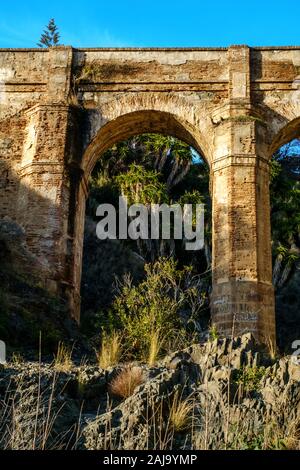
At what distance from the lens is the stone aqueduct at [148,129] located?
11.5 meters

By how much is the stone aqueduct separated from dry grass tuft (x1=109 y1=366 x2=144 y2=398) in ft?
15.8

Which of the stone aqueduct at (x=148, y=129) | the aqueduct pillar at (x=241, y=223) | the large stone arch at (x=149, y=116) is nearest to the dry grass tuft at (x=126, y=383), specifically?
the aqueduct pillar at (x=241, y=223)

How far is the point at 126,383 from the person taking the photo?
6293mm

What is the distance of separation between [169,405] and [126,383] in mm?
776

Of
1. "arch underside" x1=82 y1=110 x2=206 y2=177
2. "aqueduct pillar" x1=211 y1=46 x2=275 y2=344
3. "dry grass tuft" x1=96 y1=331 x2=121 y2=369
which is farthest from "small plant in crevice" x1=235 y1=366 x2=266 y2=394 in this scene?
"arch underside" x1=82 y1=110 x2=206 y2=177

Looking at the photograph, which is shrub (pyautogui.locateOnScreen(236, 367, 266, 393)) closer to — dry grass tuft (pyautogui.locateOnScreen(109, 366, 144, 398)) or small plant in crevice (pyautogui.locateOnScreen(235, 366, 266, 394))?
small plant in crevice (pyautogui.locateOnScreen(235, 366, 266, 394))

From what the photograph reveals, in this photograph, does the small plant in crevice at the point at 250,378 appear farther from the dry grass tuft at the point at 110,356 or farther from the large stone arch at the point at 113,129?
Result: the large stone arch at the point at 113,129

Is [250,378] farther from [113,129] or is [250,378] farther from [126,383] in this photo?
[113,129]

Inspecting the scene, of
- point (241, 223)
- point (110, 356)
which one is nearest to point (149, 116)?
point (241, 223)

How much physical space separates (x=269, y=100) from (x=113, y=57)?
3661 millimetres

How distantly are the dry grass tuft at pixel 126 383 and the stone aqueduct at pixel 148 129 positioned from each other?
190 inches

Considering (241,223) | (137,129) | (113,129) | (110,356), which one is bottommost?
(110,356)
